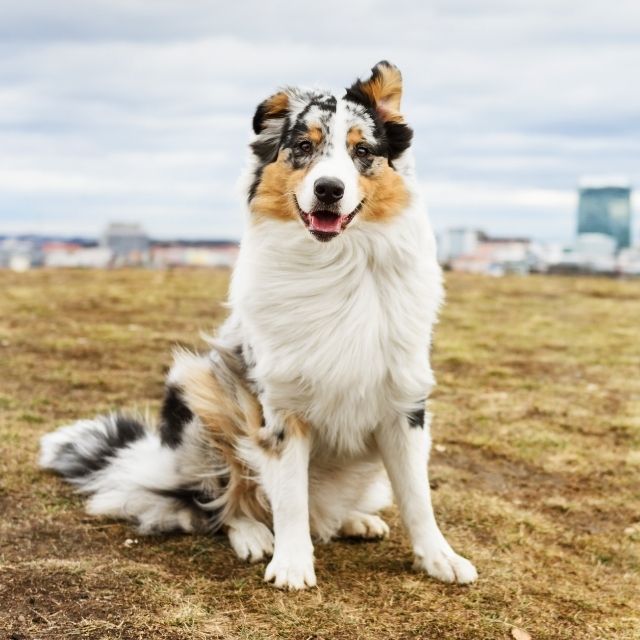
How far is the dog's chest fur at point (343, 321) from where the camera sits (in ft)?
13.3

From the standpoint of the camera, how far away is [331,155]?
13.0 feet

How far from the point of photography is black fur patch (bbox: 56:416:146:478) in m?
5.22

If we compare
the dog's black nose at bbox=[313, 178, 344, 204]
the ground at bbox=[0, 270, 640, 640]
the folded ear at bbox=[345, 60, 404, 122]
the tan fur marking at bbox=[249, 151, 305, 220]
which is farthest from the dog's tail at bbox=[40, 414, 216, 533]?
the folded ear at bbox=[345, 60, 404, 122]

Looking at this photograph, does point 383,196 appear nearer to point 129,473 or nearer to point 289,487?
point 289,487

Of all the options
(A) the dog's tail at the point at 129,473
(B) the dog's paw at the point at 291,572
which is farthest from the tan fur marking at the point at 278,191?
(B) the dog's paw at the point at 291,572

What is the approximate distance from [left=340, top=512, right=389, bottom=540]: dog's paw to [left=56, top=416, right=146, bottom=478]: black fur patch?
1332 mm

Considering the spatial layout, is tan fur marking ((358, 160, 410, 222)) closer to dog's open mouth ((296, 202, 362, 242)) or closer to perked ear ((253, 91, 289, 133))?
dog's open mouth ((296, 202, 362, 242))

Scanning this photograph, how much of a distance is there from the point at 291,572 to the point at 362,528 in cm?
82

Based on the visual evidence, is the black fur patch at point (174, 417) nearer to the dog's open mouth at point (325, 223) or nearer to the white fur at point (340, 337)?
the white fur at point (340, 337)

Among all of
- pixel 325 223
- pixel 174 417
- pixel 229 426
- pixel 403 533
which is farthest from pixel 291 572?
pixel 325 223

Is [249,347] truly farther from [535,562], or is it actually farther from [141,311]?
[141,311]

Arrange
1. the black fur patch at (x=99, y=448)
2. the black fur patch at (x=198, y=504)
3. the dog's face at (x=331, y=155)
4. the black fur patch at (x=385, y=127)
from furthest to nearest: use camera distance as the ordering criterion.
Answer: the black fur patch at (x=99, y=448) → the black fur patch at (x=198, y=504) → the black fur patch at (x=385, y=127) → the dog's face at (x=331, y=155)

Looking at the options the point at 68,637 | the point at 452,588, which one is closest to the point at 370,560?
the point at 452,588

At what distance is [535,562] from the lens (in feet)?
15.3
